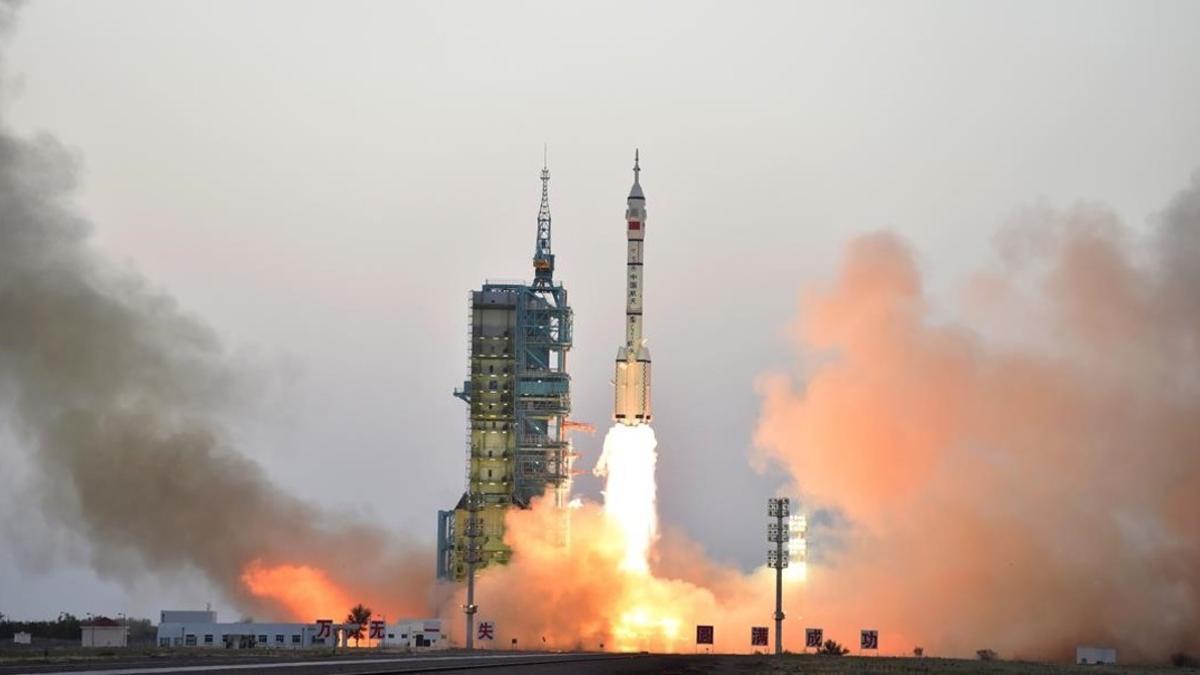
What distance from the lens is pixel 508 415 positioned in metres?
170

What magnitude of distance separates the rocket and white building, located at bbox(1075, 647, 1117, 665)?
113 feet

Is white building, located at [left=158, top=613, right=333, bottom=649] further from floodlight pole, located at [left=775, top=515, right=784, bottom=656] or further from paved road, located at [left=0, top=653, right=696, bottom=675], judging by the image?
paved road, located at [left=0, top=653, right=696, bottom=675]

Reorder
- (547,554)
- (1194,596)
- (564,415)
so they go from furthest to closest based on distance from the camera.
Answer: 1. (564,415)
2. (547,554)
3. (1194,596)

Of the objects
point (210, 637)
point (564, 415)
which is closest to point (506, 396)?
point (564, 415)

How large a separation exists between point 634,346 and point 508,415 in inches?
908

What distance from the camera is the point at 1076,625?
136500 millimetres

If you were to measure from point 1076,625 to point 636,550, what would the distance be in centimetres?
3253

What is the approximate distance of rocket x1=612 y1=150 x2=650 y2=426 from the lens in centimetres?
14825

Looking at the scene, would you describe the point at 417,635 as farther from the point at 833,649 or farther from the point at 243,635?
the point at 833,649

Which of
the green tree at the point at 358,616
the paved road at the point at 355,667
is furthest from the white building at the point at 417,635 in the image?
the paved road at the point at 355,667

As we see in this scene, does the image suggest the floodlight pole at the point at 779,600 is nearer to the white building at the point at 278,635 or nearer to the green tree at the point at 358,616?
the white building at the point at 278,635

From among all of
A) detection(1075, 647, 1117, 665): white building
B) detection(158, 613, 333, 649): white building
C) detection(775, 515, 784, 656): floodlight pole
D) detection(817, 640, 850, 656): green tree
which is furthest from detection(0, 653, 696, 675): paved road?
detection(158, 613, 333, 649): white building

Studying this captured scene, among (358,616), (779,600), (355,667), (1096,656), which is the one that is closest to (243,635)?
(358,616)

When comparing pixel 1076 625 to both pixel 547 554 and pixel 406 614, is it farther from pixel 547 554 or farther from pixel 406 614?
pixel 406 614
